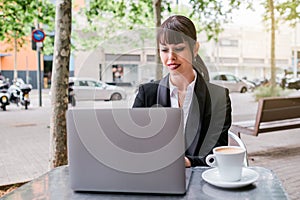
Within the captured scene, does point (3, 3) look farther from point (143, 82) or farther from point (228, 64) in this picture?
point (228, 64)

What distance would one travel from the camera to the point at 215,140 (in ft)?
4.16

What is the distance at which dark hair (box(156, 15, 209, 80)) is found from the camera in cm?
120

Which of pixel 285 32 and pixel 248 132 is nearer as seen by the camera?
pixel 248 132

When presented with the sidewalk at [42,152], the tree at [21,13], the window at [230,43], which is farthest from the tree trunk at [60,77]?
the window at [230,43]

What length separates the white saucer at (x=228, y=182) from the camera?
0.89 m

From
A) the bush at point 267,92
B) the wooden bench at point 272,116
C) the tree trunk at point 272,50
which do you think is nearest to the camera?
the wooden bench at point 272,116

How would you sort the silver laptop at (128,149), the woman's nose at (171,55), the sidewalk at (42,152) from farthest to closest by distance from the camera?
the sidewalk at (42,152) → the woman's nose at (171,55) → the silver laptop at (128,149)

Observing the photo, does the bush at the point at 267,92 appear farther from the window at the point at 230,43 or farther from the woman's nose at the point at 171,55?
the woman's nose at the point at 171,55

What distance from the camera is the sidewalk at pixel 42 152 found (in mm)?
3268

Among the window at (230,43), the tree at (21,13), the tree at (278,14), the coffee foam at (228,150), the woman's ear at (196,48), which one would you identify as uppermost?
the tree at (278,14)

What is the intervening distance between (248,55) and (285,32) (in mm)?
2164

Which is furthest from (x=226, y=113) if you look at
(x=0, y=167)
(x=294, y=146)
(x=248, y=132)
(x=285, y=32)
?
(x=285, y=32)

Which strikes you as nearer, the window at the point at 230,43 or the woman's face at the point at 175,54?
the woman's face at the point at 175,54

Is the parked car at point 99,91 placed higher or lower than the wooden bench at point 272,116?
higher
